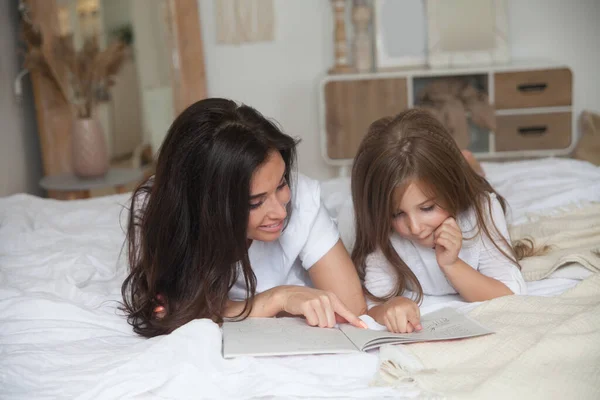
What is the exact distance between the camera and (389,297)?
1588mm

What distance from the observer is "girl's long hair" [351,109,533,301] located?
1.50 metres

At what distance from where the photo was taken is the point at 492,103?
3.52m

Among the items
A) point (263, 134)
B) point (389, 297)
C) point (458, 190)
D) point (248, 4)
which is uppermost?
point (248, 4)

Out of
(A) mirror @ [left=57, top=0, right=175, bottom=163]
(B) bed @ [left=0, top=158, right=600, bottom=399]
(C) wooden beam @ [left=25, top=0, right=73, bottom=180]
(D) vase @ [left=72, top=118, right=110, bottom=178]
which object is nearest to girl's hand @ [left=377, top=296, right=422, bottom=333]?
(B) bed @ [left=0, top=158, right=600, bottom=399]

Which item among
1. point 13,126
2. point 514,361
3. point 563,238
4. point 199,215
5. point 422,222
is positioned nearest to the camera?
point 514,361

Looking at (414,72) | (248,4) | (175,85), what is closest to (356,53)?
(414,72)

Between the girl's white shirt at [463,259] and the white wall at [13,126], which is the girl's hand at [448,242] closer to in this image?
the girl's white shirt at [463,259]

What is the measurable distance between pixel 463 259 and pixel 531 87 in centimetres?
218

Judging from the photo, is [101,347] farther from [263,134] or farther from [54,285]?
[263,134]

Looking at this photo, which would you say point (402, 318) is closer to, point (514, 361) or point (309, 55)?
point (514, 361)


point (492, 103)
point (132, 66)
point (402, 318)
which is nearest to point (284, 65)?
point (132, 66)

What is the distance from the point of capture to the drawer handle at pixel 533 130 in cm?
353

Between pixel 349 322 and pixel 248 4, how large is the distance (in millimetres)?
2807

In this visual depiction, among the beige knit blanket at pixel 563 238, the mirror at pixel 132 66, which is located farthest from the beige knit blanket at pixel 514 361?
the mirror at pixel 132 66
